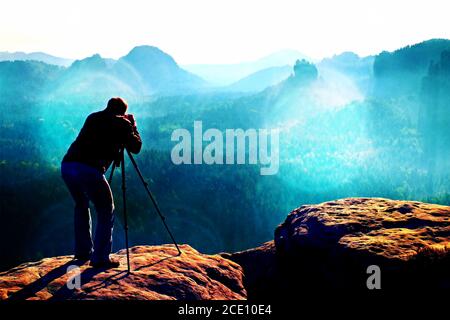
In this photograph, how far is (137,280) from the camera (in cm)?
795

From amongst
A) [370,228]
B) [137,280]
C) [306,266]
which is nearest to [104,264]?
[137,280]

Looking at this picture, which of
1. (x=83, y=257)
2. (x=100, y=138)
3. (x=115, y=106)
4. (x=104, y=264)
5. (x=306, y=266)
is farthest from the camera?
(x=306, y=266)

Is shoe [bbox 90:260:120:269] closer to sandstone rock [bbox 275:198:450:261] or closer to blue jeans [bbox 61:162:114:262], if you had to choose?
blue jeans [bbox 61:162:114:262]

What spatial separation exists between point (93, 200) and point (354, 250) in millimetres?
5498

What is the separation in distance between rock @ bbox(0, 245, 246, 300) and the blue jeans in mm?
579

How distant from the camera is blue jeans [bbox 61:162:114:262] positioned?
7.96m

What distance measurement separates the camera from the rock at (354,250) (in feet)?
24.4

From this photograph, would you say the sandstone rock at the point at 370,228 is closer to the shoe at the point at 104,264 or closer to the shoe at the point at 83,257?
the shoe at the point at 104,264

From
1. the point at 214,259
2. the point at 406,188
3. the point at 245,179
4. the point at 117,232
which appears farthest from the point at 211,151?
the point at 214,259

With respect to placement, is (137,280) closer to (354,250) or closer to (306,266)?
(306,266)

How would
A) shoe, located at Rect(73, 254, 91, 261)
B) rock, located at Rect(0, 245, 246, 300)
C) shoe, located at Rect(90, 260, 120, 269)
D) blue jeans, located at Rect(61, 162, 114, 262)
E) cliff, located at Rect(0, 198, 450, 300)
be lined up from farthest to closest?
shoe, located at Rect(73, 254, 91, 261), shoe, located at Rect(90, 260, 120, 269), blue jeans, located at Rect(61, 162, 114, 262), cliff, located at Rect(0, 198, 450, 300), rock, located at Rect(0, 245, 246, 300)

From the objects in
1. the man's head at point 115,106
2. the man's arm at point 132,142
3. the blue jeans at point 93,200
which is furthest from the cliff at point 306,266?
the man's head at point 115,106

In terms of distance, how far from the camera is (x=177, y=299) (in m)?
7.74

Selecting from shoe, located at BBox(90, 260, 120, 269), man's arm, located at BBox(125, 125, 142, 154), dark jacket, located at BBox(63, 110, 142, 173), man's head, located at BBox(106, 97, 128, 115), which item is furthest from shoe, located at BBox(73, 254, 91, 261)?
man's head, located at BBox(106, 97, 128, 115)
